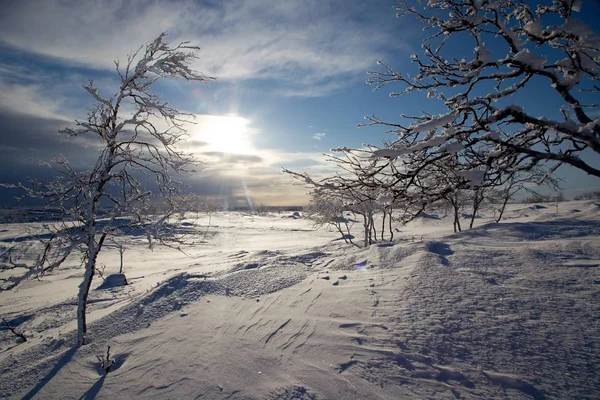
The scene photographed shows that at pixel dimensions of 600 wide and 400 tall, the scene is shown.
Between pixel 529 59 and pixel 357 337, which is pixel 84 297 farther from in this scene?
pixel 529 59

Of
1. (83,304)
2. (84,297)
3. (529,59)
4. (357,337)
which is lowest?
(357,337)

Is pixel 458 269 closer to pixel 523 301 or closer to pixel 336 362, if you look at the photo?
pixel 523 301

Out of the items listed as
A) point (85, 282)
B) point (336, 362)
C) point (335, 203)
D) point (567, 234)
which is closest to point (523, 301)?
point (336, 362)

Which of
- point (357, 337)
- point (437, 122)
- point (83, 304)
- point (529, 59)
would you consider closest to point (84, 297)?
point (83, 304)

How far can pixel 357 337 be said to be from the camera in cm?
379

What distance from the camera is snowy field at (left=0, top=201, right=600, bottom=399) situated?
2.94 metres

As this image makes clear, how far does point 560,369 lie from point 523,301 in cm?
140

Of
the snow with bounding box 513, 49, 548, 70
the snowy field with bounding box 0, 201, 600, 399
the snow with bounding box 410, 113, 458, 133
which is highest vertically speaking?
the snow with bounding box 513, 49, 548, 70

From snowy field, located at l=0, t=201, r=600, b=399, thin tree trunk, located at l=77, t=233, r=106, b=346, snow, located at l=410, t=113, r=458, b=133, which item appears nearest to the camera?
snow, located at l=410, t=113, r=458, b=133

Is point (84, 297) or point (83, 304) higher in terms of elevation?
point (84, 297)

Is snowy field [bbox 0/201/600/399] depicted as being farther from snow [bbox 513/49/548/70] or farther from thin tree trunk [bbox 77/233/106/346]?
snow [bbox 513/49/548/70]

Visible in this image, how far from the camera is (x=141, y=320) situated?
199 inches

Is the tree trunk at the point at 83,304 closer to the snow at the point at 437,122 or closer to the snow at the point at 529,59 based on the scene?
the snow at the point at 437,122

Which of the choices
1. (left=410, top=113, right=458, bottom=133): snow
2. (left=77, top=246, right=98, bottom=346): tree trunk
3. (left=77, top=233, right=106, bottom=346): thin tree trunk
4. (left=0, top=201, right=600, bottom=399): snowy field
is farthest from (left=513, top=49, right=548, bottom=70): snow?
(left=77, top=246, right=98, bottom=346): tree trunk
